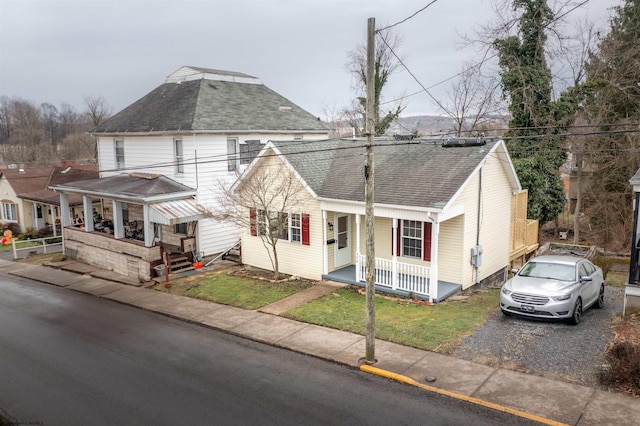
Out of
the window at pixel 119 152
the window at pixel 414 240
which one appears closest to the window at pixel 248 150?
the window at pixel 119 152

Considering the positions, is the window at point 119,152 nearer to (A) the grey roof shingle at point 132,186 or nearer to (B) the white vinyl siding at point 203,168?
(A) the grey roof shingle at point 132,186

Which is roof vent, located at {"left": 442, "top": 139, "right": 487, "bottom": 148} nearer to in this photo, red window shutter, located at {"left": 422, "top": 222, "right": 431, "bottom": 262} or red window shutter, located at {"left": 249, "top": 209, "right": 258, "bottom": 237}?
red window shutter, located at {"left": 422, "top": 222, "right": 431, "bottom": 262}

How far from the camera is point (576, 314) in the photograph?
512 inches

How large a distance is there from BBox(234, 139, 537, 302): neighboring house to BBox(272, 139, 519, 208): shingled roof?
42 mm

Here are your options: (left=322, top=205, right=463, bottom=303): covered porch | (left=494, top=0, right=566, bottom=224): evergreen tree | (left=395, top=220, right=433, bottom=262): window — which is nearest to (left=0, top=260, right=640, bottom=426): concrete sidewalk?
(left=322, top=205, right=463, bottom=303): covered porch

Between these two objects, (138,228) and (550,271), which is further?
(138,228)

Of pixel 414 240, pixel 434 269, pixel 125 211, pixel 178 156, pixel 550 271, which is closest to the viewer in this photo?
pixel 550 271

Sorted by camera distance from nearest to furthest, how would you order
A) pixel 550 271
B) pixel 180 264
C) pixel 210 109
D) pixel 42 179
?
1. pixel 550 271
2. pixel 180 264
3. pixel 210 109
4. pixel 42 179

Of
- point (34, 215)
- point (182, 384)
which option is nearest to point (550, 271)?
point (182, 384)

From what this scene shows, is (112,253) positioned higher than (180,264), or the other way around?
(112,253)

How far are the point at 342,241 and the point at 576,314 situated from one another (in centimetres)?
909

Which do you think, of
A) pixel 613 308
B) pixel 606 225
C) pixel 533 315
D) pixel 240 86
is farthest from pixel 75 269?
pixel 606 225

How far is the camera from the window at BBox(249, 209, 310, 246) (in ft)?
62.2

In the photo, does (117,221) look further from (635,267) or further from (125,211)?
(635,267)
